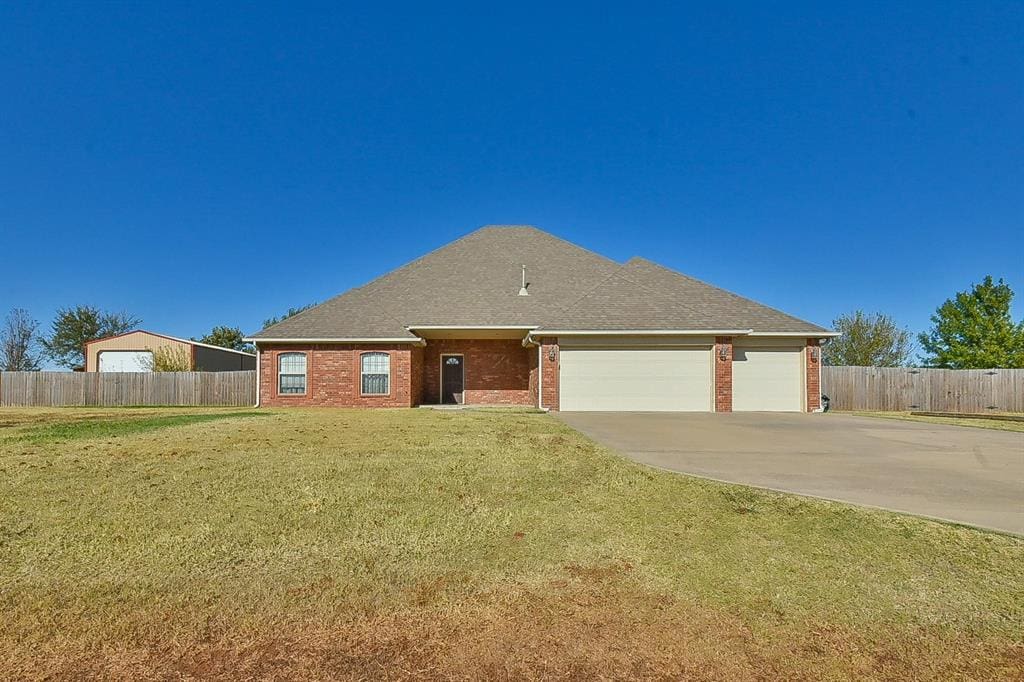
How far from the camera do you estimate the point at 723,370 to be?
1573 cm

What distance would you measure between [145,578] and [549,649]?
2.64m

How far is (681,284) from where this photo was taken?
18469mm

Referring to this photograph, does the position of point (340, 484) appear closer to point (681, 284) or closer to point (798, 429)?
point (798, 429)

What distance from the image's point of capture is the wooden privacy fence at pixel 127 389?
68.5 ft

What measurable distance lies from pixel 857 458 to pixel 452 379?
1423cm

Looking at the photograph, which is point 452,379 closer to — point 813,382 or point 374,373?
point 374,373

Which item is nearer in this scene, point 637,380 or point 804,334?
point 637,380

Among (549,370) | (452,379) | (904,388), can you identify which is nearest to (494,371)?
(452,379)

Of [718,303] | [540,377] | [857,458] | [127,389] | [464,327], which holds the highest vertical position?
[718,303]

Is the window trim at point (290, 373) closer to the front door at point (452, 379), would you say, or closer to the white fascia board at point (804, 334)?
the front door at point (452, 379)

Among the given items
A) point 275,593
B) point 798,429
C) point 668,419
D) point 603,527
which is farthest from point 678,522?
point 668,419

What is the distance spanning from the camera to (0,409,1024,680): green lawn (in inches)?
94.2

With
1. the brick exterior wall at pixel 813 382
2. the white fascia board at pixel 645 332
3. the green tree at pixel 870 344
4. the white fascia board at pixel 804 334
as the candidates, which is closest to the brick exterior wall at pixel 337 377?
the white fascia board at pixel 645 332

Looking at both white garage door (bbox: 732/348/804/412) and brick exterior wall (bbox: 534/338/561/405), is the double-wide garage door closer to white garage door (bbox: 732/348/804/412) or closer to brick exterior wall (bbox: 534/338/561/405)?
brick exterior wall (bbox: 534/338/561/405)
